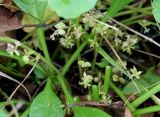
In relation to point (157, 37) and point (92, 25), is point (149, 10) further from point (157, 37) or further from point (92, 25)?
point (92, 25)

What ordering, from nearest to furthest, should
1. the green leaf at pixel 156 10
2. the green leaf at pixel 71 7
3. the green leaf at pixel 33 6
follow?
the green leaf at pixel 71 7 < the green leaf at pixel 156 10 < the green leaf at pixel 33 6

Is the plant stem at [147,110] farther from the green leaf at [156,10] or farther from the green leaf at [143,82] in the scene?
the green leaf at [156,10]

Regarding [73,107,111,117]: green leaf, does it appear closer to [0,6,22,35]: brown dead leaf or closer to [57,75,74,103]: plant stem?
[57,75,74,103]: plant stem

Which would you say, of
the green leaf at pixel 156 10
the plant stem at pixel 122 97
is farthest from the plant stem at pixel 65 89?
the green leaf at pixel 156 10

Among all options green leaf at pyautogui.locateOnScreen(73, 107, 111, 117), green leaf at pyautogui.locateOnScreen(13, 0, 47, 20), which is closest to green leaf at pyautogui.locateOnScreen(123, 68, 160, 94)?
green leaf at pyautogui.locateOnScreen(73, 107, 111, 117)

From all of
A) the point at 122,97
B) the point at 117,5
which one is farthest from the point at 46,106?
the point at 117,5

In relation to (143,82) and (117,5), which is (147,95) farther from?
(117,5)

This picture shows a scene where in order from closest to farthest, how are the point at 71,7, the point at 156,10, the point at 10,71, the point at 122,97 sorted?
the point at 71,7 → the point at 156,10 → the point at 122,97 → the point at 10,71
